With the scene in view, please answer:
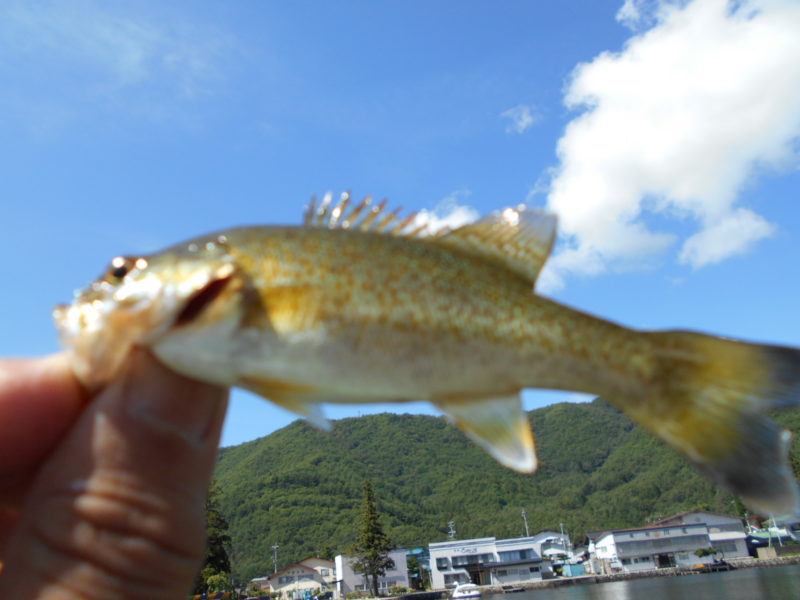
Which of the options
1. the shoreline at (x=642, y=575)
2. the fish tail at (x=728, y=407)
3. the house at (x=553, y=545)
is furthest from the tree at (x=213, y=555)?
the house at (x=553, y=545)

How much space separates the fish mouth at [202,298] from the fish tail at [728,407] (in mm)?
1861

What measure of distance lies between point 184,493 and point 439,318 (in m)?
1.40

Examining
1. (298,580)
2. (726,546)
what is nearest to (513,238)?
(726,546)

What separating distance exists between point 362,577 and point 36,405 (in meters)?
92.8

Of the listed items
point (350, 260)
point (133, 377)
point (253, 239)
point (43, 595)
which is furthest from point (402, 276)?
point (43, 595)

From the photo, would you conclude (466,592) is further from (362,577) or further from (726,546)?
(726,546)

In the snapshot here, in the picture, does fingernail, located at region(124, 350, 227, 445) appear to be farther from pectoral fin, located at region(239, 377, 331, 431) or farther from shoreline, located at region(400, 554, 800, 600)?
shoreline, located at region(400, 554, 800, 600)

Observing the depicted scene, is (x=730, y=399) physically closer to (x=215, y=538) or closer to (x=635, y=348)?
(x=635, y=348)

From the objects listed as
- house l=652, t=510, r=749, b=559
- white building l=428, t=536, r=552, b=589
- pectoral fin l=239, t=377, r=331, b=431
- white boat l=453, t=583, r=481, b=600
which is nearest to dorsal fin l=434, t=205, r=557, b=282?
pectoral fin l=239, t=377, r=331, b=431

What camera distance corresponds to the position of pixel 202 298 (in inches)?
91.4

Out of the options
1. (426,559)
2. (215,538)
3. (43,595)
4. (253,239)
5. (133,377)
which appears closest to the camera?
(43,595)

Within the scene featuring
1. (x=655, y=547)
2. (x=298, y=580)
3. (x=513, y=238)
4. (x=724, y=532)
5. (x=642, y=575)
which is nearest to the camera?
(x=513, y=238)

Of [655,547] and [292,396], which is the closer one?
[292,396]

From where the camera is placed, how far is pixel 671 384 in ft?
7.85
